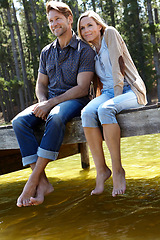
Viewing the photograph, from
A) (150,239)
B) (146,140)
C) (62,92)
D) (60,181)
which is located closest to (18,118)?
(62,92)

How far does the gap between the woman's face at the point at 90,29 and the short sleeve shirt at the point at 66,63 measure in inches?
3.8

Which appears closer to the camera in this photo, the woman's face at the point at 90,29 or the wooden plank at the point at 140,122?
the wooden plank at the point at 140,122

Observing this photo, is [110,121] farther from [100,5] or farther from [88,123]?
[100,5]

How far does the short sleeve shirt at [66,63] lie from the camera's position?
10.7 feet

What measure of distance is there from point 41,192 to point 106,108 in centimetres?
91

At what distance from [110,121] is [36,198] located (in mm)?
893

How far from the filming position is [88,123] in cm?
279

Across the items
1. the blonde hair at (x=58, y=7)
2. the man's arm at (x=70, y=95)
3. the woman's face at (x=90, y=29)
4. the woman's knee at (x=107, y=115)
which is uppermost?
the blonde hair at (x=58, y=7)

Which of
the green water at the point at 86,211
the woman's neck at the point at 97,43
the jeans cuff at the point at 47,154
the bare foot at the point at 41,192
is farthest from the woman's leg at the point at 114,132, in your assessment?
the woman's neck at the point at 97,43

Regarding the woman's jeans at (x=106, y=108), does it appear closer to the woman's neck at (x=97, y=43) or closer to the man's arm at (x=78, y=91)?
the man's arm at (x=78, y=91)

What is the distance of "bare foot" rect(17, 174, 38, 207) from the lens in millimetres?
2664

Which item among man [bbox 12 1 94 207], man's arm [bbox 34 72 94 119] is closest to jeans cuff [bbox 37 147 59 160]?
man [bbox 12 1 94 207]

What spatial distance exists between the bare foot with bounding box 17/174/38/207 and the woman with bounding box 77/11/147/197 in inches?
20.7

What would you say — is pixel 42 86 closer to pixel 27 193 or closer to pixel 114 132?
pixel 114 132
